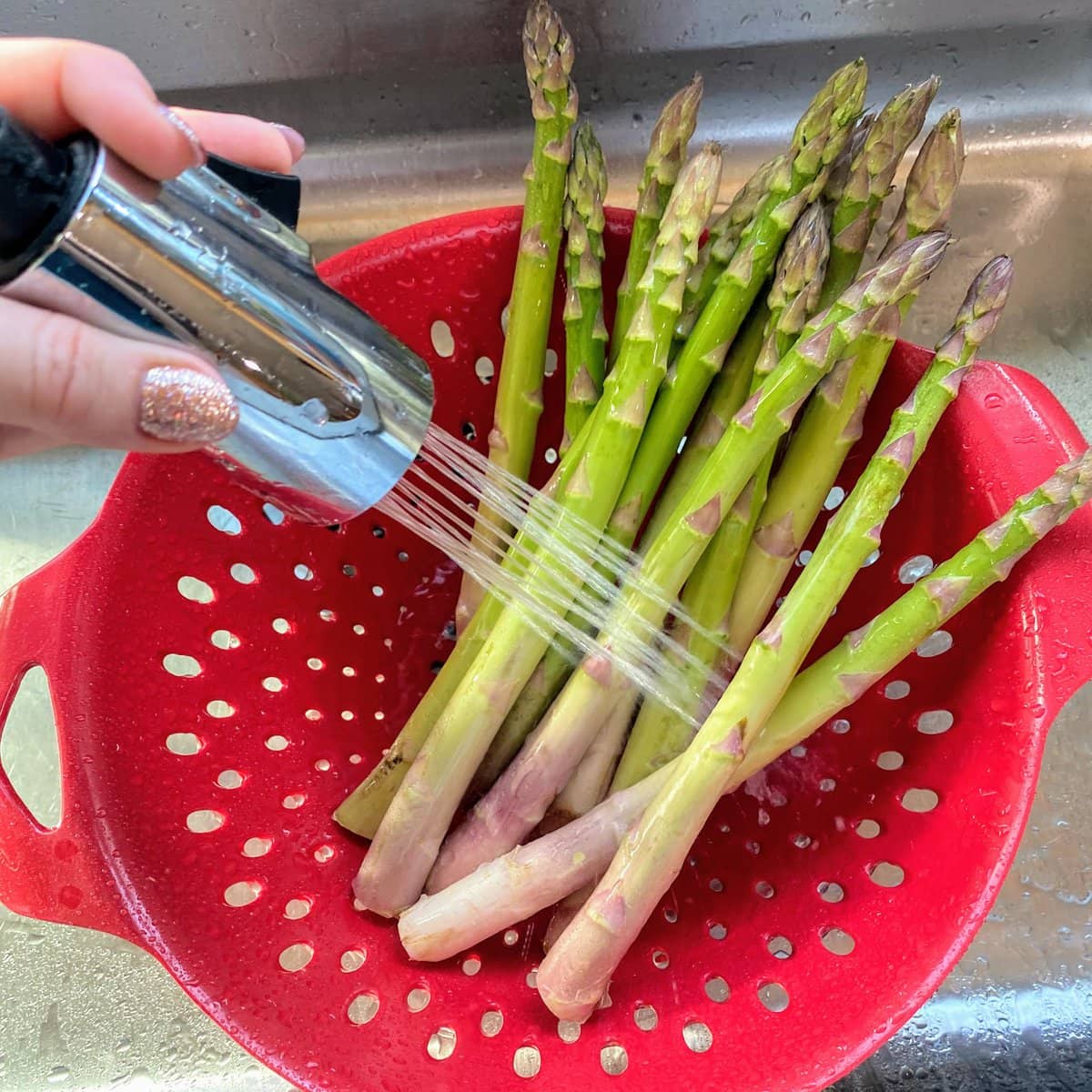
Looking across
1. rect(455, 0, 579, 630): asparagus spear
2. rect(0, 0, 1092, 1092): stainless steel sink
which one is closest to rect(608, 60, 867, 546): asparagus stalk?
rect(455, 0, 579, 630): asparagus spear

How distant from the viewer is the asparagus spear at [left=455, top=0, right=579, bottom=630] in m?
0.82

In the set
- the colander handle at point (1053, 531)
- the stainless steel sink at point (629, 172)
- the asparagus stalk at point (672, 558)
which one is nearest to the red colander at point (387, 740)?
the colander handle at point (1053, 531)

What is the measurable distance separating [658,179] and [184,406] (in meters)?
0.52

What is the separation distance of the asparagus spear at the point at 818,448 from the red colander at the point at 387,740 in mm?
68

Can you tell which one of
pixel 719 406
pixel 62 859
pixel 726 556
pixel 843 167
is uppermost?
pixel 843 167

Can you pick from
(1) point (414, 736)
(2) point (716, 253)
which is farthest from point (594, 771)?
(2) point (716, 253)

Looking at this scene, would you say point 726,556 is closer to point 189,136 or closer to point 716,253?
point 716,253

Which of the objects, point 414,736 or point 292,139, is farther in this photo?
point 414,736

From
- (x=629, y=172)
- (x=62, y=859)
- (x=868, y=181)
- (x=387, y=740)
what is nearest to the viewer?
→ (x=62, y=859)

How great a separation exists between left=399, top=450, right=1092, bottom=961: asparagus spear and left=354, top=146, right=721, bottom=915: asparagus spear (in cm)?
5

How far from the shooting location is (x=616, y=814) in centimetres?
76

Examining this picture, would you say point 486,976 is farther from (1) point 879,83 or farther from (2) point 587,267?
(1) point 879,83

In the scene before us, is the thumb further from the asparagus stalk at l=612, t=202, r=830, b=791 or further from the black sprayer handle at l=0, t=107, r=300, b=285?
the asparagus stalk at l=612, t=202, r=830, b=791

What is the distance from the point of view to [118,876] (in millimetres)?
679
